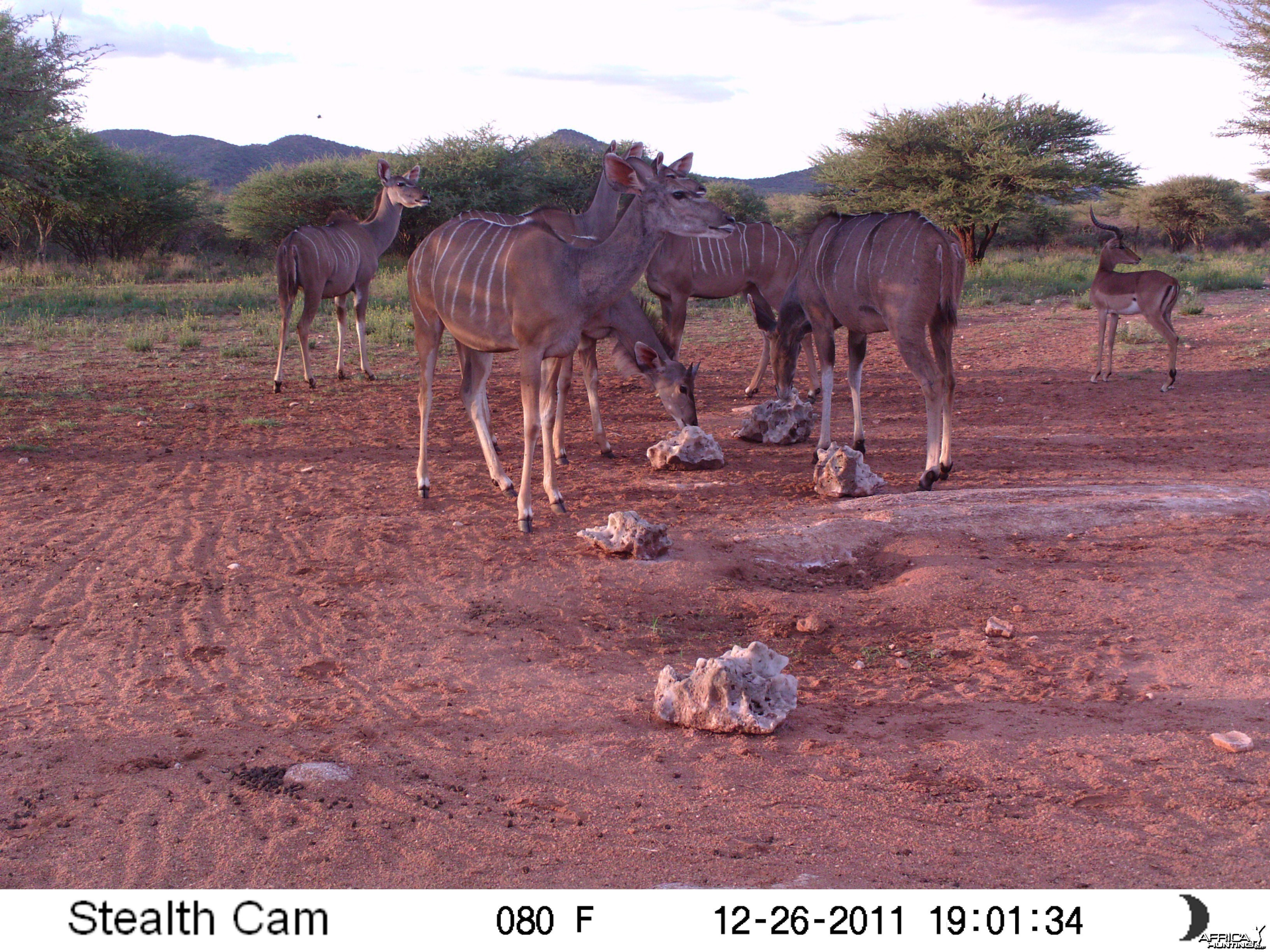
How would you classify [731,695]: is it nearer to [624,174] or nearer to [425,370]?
[624,174]

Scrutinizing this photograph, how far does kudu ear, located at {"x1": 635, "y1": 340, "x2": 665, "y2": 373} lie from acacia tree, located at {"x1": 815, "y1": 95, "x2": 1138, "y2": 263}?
772 inches

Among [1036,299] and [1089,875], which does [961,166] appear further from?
[1089,875]

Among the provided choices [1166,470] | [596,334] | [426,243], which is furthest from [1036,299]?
[426,243]

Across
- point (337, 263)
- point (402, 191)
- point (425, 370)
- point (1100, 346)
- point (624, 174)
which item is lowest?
point (425, 370)

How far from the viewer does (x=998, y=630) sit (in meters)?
5.15

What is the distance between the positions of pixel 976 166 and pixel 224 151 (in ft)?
221

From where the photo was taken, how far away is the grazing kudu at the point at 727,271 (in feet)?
39.3

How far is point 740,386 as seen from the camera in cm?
1298

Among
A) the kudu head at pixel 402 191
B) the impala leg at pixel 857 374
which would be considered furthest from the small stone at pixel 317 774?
the kudu head at pixel 402 191

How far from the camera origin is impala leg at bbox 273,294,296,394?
1191cm

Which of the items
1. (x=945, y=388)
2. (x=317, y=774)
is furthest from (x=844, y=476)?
(x=317, y=774)

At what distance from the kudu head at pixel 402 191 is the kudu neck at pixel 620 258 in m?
8.04

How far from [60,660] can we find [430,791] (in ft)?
7.26

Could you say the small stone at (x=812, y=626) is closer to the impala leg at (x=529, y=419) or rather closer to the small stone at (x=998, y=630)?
the small stone at (x=998, y=630)
